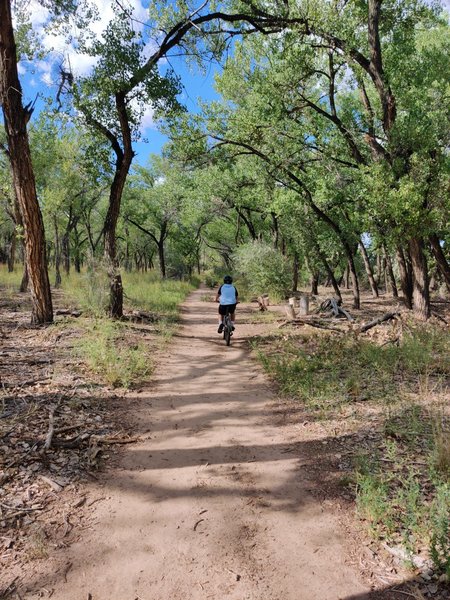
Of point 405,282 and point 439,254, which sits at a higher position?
point 439,254

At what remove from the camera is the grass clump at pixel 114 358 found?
6.20 meters

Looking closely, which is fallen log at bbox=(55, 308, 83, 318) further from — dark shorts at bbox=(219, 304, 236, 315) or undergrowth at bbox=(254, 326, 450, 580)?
undergrowth at bbox=(254, 326, 450, 580)

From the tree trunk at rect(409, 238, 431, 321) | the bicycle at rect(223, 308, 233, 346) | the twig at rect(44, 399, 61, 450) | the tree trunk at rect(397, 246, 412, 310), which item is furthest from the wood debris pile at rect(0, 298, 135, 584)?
the tree trunk at rect(397, 246, 412, 310)

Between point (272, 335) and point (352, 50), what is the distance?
7.83 meters

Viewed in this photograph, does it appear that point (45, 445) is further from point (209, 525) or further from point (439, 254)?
point (439, 254)

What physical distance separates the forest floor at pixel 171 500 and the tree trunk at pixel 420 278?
7.52 meters

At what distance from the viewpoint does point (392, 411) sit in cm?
499

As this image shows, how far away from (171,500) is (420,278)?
10.4 metres

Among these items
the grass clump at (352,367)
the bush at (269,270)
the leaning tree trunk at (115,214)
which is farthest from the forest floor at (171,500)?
the bush at (269,270)

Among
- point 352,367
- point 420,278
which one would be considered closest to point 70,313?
point 352,367

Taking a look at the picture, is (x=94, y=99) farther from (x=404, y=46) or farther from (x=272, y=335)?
(x=404, y=46)

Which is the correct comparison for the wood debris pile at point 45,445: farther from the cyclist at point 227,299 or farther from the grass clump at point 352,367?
the cyclist at point 227,299

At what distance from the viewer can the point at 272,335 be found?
10562 millimetres

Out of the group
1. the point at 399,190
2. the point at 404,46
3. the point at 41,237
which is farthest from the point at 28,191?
the point at 404,46
